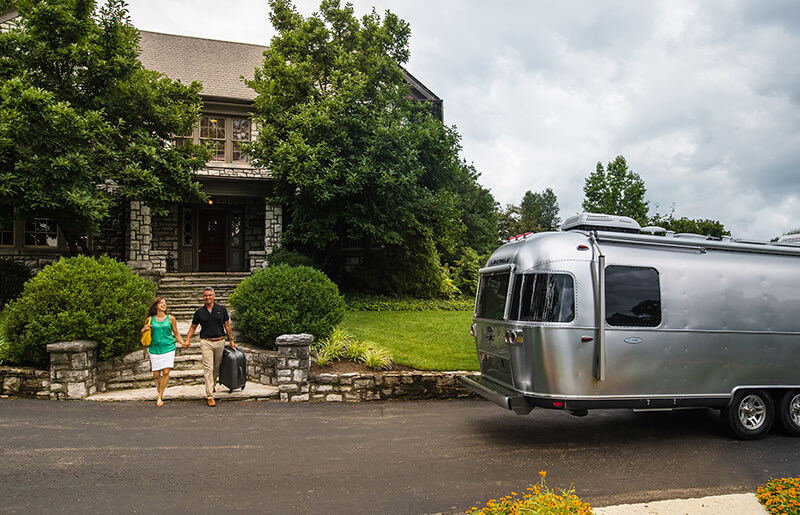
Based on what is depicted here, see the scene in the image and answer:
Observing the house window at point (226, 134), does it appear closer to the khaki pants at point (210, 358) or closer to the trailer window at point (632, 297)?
the khaki pants at point (210, 358)


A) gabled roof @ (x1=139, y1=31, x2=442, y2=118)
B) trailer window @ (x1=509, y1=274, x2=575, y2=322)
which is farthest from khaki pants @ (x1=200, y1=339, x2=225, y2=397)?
gabled roof @ (x1=139, y1=31, x2=442, y2=118)

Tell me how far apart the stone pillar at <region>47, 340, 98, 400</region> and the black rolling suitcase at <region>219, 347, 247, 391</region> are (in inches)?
88.6

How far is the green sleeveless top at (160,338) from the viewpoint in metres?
8.01

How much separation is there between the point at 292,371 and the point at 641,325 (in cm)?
560

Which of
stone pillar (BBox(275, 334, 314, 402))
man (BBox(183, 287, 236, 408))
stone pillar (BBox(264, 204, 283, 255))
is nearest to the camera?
man (BBox(183, 287, 236, 408))

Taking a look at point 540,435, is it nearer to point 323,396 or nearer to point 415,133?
point 323,396

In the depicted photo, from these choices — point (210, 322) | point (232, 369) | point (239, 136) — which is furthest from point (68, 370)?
point (239, 136)

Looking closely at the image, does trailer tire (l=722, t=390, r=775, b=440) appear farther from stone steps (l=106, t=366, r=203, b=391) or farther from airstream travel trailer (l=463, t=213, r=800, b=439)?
stone steps (l=106, t=366, r=203, b=391)

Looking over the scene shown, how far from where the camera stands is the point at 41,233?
16.5 m

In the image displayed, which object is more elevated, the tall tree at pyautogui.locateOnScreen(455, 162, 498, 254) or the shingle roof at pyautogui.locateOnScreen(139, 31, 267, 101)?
the shingle roof at pyautogui.locateOnScreen(139, 31, 267, 101)

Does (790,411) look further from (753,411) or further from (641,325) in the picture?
(641,325)

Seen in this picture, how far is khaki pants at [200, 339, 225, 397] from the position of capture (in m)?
8.21

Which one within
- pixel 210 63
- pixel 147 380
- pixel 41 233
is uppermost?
pixel 210 63

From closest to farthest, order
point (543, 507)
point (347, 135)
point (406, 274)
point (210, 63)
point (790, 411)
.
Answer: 1. point (543, 507)
2. point (790, 411)
3. point (347, 135)
4. point (406, 274)
5. point (210, 63)
